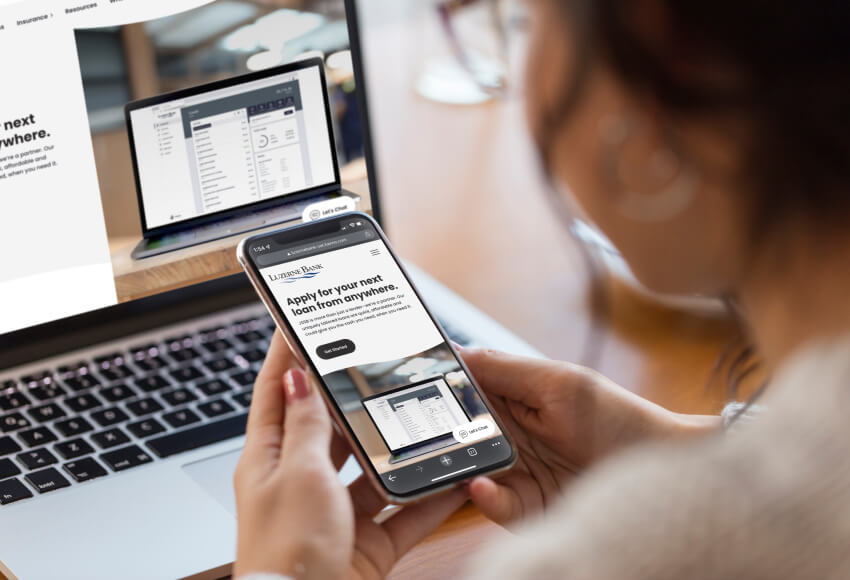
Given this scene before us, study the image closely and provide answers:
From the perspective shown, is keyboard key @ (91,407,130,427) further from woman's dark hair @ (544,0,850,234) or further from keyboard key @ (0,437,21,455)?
woman's dark hair @ (544,0,850,234)

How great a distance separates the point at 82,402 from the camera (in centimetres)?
66

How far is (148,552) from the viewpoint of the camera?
21.2 inches

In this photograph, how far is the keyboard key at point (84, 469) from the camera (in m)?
0.59

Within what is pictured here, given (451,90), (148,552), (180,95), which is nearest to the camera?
(148,552)

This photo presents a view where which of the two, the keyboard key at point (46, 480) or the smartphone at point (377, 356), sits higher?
the smartphone at point (377, 356)

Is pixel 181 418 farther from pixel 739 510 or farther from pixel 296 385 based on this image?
pixel 739 510

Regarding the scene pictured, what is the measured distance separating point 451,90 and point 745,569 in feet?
3.26

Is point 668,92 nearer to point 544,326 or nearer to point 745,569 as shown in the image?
point 745,569

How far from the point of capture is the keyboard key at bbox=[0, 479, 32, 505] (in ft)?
1.87

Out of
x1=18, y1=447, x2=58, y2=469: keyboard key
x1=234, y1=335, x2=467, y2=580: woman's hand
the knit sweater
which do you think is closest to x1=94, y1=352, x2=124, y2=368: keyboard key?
x1=18, y1=447, x2=58, y2=469: keyboard key

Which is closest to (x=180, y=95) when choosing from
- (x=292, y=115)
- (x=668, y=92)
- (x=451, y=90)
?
(x=292, y=115)

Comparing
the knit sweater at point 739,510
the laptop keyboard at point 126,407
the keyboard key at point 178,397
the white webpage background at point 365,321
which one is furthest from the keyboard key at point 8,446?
the knit sweater at point 739,510

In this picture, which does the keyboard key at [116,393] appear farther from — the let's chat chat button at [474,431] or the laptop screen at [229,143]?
the let's chat chat button at [474,431]

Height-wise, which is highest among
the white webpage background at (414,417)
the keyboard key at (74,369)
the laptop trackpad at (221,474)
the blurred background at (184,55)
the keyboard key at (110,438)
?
A: the blurred background at (184,55)
